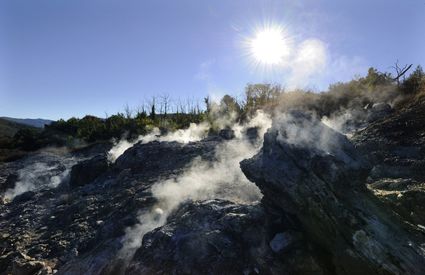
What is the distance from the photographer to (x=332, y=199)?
6.06m

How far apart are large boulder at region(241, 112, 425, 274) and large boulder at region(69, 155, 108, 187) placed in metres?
9.82

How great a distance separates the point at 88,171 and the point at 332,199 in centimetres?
1183

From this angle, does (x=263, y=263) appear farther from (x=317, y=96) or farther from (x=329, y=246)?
(x=317, y=96)

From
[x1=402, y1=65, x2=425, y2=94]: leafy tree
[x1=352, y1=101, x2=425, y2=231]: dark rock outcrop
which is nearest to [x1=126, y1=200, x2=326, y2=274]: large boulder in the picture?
[x1=352, y1=101, x2=425, y2=231]: dark rock outcrop

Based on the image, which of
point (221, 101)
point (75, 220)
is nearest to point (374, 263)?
point (75, 220)

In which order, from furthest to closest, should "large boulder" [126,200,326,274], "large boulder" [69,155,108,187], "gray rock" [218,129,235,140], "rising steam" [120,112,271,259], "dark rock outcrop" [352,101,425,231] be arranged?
"gray rock" [218,129,235,140]
"large boulder" [69,155,108,187]
"rising steam" [120,112,271,259]
"dark rock outcrop" [352,101,425,231]
"large boulder" [126,200,326,274]

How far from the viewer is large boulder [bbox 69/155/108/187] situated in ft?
51.4

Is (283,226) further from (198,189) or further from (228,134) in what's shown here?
(228,134)

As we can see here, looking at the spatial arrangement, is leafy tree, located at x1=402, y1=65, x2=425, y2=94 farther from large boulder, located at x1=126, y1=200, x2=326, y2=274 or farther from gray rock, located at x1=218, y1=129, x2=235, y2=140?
large boulder, located at x1=126, y1=200, x2=326, y2=274

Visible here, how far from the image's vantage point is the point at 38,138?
120 feet

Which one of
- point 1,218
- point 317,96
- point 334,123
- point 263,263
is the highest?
point 317,96

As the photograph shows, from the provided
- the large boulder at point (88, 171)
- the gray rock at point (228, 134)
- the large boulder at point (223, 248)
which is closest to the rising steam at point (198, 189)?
the large boulder at point (223, 248)

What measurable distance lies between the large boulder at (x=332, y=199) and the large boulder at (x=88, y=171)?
982 cm

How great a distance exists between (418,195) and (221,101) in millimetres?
27089
